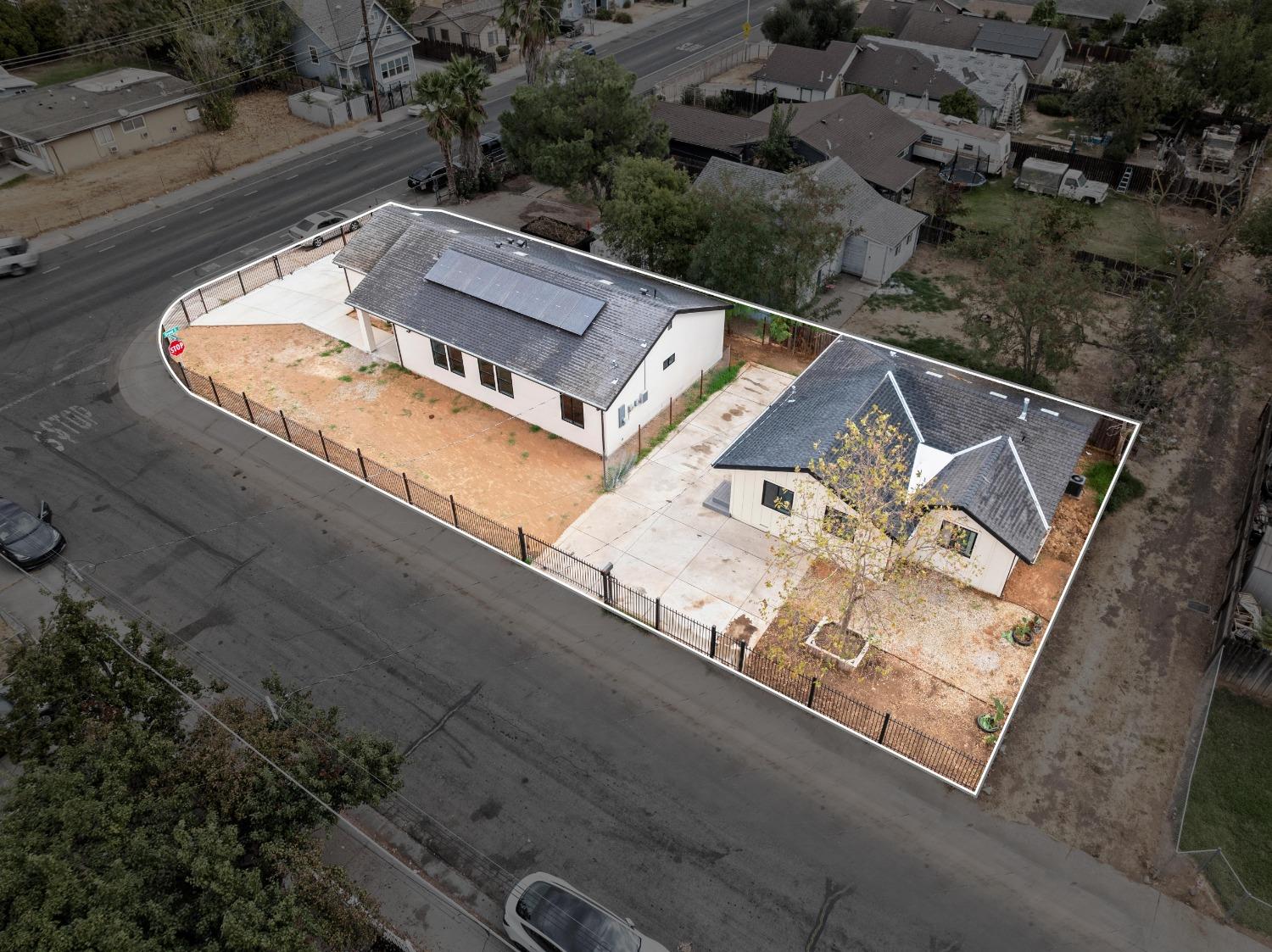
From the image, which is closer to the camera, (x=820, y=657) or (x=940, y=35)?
(x=820, y=657)

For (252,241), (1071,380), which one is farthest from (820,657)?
(252,241)

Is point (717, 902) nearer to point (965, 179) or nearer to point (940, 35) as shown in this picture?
point (965, 179)

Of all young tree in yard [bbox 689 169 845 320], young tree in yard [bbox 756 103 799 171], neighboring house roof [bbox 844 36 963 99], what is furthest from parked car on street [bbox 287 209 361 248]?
neighboring house roof [bbox 844 36 963 99]

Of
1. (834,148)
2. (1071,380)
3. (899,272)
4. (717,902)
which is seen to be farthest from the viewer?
(834,148)

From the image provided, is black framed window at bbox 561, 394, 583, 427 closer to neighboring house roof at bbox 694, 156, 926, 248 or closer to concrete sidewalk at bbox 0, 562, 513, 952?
neighboring house roof at bbox 694, 156, 926, 248

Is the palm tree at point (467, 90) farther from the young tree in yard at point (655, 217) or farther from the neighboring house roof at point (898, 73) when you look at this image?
the neighboring house roof at point (898, 73)
